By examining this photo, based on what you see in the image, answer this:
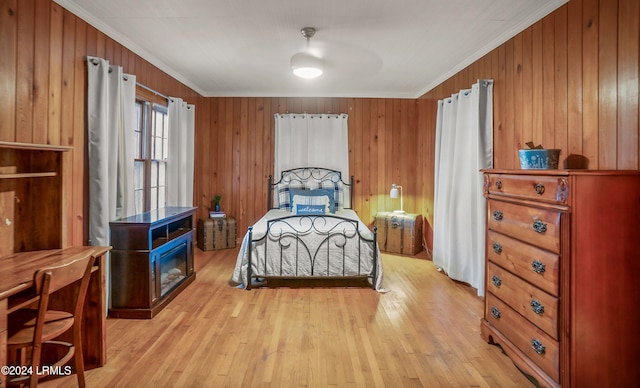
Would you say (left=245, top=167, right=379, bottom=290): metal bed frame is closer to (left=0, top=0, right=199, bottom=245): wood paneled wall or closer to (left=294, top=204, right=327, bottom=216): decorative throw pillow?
(left=294, top=204, right=327, bottom=216): decorative throw pillow

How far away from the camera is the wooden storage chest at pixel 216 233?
5.39 metres

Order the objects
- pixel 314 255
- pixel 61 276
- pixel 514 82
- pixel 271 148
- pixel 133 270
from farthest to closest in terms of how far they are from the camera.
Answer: pixel 271 148, pixel 314 255, pixel 514 82, pixel 133 270, pixel 61 276

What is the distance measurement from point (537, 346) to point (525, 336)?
12 cm

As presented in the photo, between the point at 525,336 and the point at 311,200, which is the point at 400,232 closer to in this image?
the point at 311,200

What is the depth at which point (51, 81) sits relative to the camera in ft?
8.52

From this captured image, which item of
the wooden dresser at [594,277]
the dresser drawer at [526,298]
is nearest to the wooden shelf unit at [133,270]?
the dresser drawer at [526,298]

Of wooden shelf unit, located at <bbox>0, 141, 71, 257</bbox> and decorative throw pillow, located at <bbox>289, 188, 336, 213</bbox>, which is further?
decorative throw pillow, located at <bbox>289, 188, 336, 213</bbox>

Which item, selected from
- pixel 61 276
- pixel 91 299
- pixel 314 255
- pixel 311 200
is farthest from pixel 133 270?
pixel 311 200

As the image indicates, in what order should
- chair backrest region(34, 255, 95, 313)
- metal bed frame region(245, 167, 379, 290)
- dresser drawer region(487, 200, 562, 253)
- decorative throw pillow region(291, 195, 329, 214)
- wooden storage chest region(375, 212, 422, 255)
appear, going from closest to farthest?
1. chair backrest region(34, 255, 95, 313)
2. dresser drawer region(487, 200, 562, 253)
3. metal bed frame region(245, 167, 379, 290)
4. decorative throw pillow region(291, 195, 329, 214)
5. wooden storage chest region(375, 212, 422, 255)

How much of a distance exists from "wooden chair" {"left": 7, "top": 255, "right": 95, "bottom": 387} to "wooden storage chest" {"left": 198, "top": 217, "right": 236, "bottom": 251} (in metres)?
3.15

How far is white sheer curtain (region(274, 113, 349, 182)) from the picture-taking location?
575cm

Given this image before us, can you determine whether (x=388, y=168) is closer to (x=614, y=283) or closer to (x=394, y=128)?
(x=394, y=128)

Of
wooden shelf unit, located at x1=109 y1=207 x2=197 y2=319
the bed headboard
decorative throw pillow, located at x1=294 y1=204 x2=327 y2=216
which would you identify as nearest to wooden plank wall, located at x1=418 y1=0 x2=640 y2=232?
decorative throw pillow, located at x1=294 y1=204 x2=327 y2=216

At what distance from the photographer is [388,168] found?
5.89 metres
